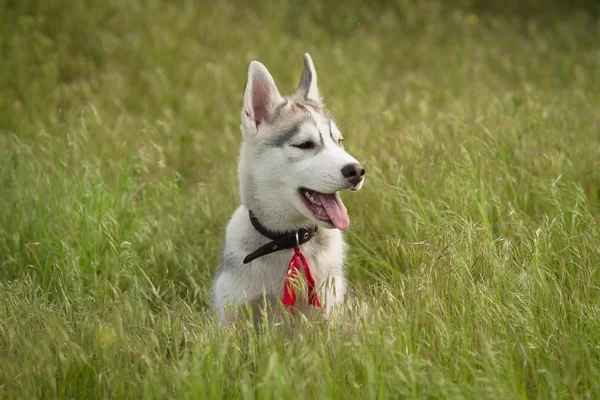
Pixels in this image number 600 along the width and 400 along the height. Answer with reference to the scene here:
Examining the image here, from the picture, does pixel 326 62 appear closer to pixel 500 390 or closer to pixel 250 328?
pixel 250 328

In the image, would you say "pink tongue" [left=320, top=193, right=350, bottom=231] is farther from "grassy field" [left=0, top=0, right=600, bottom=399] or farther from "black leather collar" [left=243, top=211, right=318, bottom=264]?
"grassy field" [left=0, top=0, right=600, bottom=399]

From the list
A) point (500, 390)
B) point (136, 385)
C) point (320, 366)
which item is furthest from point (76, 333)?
point (500, 390)

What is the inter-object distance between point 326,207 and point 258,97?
0.94 metres

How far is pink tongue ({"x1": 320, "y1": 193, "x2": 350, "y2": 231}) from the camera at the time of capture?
343cm

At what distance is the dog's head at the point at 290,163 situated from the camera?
3430 millimetres

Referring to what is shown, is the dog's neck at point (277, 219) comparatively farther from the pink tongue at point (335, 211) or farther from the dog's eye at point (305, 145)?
the dog's eye at point (305, 145)

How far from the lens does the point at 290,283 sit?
3.29 meters

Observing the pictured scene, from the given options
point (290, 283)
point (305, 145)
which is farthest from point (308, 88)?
point (290, 283)

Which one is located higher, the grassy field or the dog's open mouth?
the dog's open mouth

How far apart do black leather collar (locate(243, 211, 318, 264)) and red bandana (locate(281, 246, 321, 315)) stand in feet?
0.20

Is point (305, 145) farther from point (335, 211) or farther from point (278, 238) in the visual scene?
point (278, 238)

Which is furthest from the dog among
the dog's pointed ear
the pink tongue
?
the dog's pointed ear

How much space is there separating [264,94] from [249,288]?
1.26 meters

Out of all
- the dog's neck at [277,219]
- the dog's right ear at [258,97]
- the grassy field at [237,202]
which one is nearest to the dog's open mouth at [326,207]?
the dog's neck at [277,219]
